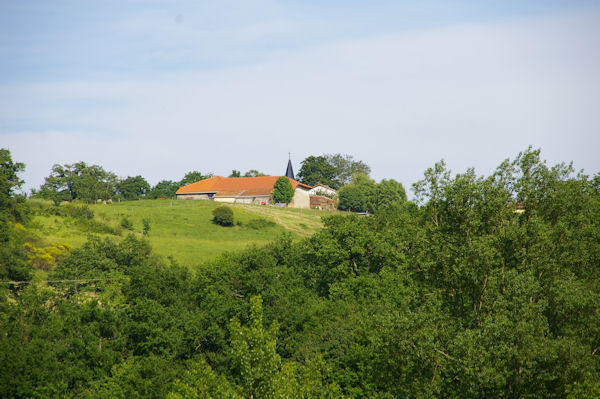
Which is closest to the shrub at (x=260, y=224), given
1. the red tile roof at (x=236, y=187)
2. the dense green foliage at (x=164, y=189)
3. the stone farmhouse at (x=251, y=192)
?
the stone farmhouse at (x=251, y=192)

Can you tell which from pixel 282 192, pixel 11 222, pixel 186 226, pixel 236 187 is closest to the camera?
pixel 11 222

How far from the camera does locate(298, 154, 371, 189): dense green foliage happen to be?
181m

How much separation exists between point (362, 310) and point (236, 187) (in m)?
96.5

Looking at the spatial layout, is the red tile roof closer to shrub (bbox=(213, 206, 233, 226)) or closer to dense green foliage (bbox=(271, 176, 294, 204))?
dense green foliage (bbox=(271, 176, 294, 204))

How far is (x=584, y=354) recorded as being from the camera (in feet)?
81.7

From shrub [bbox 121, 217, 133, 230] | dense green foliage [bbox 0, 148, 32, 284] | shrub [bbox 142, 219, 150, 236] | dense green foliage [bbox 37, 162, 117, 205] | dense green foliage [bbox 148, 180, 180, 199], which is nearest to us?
dense green foliage [bbox 0, 148, 32, 284]

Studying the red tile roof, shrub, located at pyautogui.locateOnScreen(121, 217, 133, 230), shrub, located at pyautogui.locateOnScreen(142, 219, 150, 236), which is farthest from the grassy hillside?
the red tile roof

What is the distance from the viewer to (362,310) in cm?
4947

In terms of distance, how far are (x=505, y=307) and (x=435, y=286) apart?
402 centimetres

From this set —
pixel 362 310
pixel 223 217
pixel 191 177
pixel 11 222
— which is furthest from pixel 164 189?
pixel 362 310

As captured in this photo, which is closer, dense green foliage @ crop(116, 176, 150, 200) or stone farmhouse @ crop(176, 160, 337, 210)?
stone farmhouse @ crop(176, 160, 337, 210)

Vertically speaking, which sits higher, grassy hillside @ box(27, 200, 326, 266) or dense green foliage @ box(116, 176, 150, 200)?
dense green foliage @ box(116, 176, 150, 200)

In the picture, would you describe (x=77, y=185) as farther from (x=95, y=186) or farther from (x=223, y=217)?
(x=223, y=217)

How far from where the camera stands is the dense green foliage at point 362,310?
2547 centimetres
